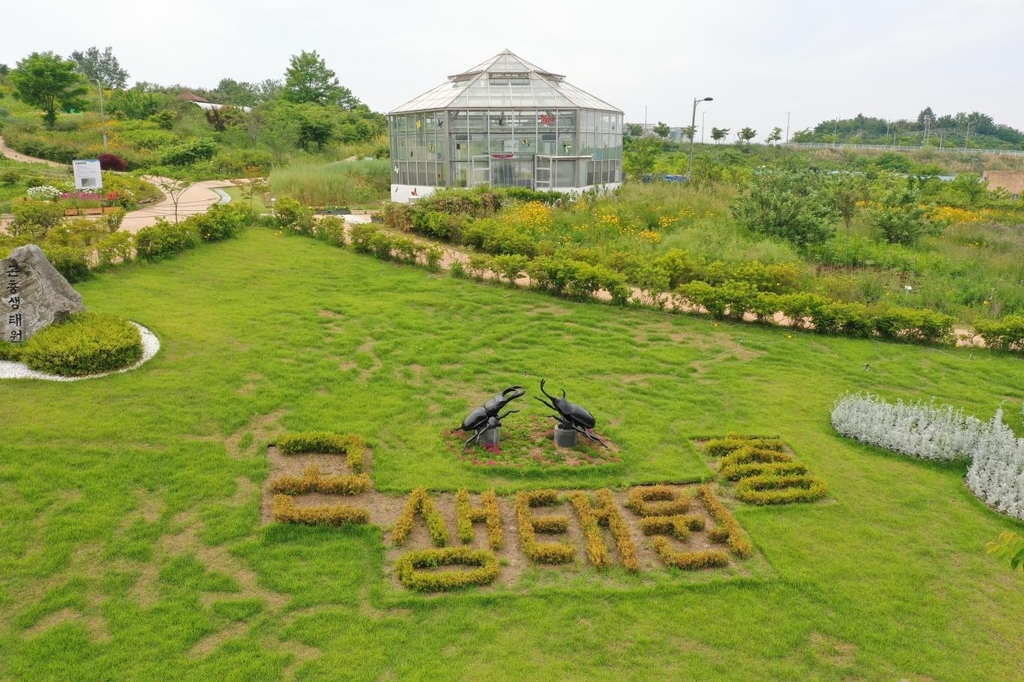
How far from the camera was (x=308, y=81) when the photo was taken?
5050cm

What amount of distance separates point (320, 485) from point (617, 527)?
115 inches

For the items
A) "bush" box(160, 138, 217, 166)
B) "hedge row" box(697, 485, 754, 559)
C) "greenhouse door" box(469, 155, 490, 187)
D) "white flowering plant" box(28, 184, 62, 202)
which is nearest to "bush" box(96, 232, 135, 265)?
"white flowering plant" box(28, 184, 62, 202)

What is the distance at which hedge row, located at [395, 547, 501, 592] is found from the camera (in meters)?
5.70

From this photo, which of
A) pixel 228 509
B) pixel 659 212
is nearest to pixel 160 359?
pixel 228 509

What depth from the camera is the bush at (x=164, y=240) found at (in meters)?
14.0

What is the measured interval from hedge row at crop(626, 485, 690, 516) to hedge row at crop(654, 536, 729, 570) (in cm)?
66

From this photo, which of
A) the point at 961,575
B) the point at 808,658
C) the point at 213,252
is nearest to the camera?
the point at 808,658

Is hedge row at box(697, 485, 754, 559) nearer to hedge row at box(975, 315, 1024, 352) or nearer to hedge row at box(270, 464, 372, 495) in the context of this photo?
hedge row at box(270, 464, 372, 495)

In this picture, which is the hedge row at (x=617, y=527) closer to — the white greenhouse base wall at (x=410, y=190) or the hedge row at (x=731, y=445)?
the hedge row at (x=731, y=445)

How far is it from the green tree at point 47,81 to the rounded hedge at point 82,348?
36.8 metres

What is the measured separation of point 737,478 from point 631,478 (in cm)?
116

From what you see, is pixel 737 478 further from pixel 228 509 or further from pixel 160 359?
pixel 160 359

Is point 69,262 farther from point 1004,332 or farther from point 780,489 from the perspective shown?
point 1004,332

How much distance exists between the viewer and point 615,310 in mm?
13172
